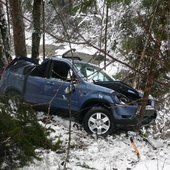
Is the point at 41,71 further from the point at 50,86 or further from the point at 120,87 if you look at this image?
the point at 120,87

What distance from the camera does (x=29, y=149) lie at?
16.6 ft

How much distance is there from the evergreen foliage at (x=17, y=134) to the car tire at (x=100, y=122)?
3147mm

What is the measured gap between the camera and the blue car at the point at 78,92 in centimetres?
865

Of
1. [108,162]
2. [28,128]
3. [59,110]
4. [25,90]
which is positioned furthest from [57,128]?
[28,128]

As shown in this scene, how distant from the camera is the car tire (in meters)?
8.64

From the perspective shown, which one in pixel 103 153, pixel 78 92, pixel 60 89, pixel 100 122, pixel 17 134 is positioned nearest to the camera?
pixel 17 134

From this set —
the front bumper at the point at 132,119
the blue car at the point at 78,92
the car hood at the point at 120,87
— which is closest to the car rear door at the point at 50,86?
the blue car at the point at 78,92

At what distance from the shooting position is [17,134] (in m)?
4.84

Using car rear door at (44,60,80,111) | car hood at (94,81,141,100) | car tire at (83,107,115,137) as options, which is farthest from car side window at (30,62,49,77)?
car tire at (83,107,115,137)

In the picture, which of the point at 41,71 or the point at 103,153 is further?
the point at 41,71

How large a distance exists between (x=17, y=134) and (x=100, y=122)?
4005 millimetres

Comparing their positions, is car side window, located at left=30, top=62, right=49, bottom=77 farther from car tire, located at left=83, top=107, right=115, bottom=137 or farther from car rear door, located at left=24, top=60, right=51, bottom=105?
car tire, located at left=83, top=107, right=115, bottom=137

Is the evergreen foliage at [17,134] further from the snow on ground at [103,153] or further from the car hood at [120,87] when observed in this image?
the car hood at [120,87]

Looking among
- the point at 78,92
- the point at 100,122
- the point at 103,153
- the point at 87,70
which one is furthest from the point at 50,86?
the point at 103,153
